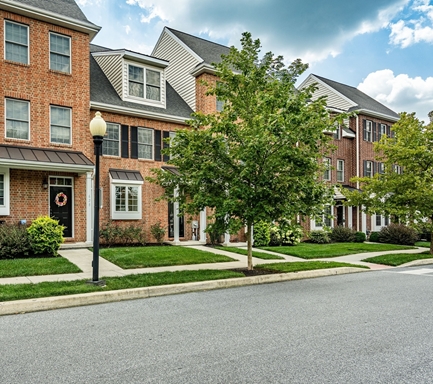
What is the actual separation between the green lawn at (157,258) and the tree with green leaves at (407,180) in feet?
24.6

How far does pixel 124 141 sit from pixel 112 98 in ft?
6.83

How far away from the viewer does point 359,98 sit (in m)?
29.4

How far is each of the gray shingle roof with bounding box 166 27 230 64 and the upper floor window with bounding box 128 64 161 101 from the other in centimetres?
306

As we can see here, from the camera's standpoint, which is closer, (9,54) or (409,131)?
(9,54)

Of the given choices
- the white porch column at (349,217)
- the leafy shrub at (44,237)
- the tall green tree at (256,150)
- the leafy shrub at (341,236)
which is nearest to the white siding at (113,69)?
the leafy shrub at (44,237)

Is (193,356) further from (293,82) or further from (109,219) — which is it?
(109,219)

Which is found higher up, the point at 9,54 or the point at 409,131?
the point at 9,54

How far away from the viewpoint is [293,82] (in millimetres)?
10141

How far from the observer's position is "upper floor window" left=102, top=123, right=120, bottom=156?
16.3 metres

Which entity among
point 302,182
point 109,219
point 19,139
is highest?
point 19,139

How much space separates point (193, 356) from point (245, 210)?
5295 mm

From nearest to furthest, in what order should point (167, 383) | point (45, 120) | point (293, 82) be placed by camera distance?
point (167, 383), point (293, 82), point (45, 120)

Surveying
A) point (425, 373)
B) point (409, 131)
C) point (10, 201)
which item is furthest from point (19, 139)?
point (409, 131)

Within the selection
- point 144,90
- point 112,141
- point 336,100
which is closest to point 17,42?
point 112,141
